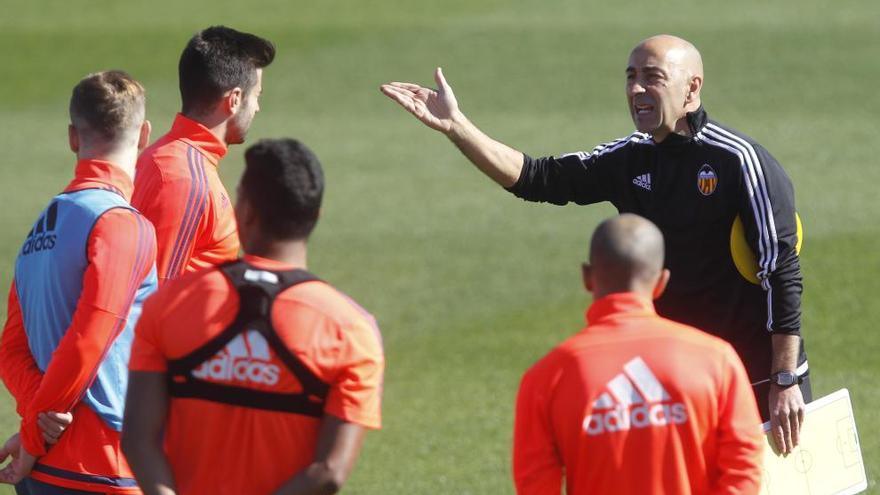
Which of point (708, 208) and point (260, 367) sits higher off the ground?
point (708, 208)

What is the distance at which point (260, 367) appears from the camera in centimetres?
397

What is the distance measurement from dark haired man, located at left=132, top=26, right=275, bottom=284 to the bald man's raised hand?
67 centimetres

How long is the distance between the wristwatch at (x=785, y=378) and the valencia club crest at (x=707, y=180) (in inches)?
31.3

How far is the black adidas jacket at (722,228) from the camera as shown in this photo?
5.80 metres

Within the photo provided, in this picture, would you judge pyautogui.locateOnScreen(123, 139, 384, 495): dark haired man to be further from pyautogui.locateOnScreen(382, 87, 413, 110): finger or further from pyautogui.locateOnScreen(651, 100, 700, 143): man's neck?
pyautogui.locateOnScreen(651, 100, 700, 143): man's neck

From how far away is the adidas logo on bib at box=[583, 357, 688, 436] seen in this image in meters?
4.08

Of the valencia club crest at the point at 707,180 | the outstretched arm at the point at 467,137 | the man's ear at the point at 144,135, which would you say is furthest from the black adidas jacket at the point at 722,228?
the man's ear at the point at 144,135

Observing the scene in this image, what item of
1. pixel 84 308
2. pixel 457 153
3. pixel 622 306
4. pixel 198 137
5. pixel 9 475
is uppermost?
pixel 457 153

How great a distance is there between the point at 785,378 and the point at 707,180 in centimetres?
87

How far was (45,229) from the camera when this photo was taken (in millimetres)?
4895

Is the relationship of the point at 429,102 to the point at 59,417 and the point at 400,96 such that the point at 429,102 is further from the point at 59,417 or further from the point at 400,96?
the point at 59,417

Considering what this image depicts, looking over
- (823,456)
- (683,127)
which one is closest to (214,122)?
(683,127)

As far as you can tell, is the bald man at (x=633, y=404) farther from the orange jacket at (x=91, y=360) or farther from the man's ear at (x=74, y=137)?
the man's ear at (x=74, y=137)

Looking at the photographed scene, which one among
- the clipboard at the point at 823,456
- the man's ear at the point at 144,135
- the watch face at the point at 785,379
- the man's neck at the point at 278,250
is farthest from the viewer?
the watch face at the point at 785,379
